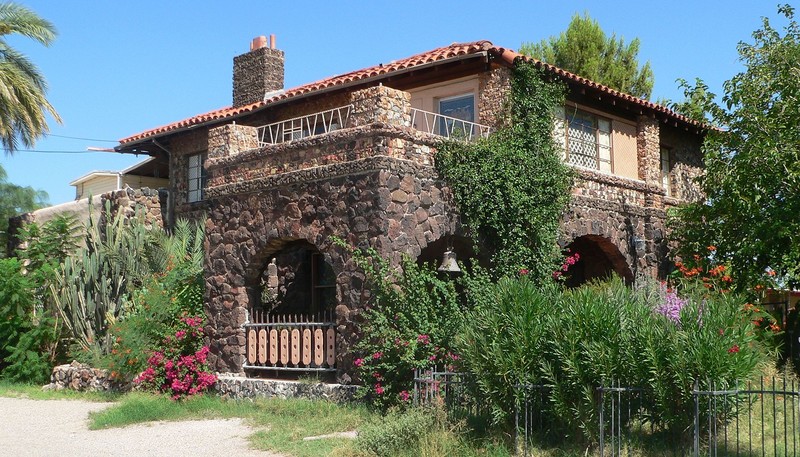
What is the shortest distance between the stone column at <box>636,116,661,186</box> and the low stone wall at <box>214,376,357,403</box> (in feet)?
29.0

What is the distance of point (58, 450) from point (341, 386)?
390 centimetres

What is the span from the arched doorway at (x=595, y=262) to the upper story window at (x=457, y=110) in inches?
136

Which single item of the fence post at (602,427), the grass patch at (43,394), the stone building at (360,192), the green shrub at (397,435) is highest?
the stone building at (360,192)

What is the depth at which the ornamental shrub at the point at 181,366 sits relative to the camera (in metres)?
14.5

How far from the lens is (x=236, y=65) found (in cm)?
2206

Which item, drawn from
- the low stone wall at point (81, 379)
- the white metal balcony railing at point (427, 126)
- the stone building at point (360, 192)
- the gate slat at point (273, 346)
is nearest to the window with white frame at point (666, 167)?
the stone building at point (360, 192)

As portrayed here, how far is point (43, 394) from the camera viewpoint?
54.5 feet

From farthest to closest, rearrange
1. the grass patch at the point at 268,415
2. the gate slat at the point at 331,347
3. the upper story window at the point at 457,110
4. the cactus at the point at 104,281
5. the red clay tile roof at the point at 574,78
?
the cactus at the point at 104,281 < the upper story window at the point at 457,110 < the red clay tile roof at the point at 574,78 < the gate slat at the point at 331,347 < the grass patch at the point at 268,415

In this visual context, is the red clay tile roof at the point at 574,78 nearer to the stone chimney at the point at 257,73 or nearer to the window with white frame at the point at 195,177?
the stone chimney at the point at 257,73

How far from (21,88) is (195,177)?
4.50 m

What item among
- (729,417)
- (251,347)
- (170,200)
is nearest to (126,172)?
(170,200)

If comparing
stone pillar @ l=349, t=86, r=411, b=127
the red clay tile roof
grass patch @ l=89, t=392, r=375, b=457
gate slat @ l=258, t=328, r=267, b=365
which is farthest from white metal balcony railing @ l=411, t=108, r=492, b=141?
grass patch @ l=89, t=392, r=375, b=457

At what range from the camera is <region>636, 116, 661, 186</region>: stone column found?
18375 millimetres

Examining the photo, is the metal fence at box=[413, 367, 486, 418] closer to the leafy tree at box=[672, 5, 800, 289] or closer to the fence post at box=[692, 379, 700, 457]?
the fence post at box=[692, 379, 700, 457]
